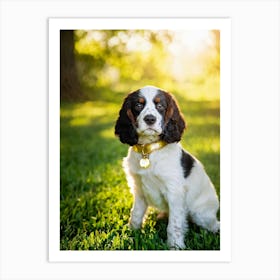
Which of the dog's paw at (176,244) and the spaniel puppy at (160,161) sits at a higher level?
the spaniel puppy at (160,161)

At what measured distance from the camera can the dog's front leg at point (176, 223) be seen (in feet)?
12.5

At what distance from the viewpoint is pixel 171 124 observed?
373 centimetres

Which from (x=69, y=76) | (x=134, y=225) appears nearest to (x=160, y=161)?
(x=134, y=225)

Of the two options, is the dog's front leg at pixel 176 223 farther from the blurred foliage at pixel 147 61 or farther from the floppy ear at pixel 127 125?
the blurred foliage at pixel 147 61

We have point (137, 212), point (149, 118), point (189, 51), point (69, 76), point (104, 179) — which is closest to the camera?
point (149, 118)

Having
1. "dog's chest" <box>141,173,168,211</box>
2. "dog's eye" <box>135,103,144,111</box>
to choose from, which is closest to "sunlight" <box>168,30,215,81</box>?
"dog's eye" <box>135,103,144,111</box>
